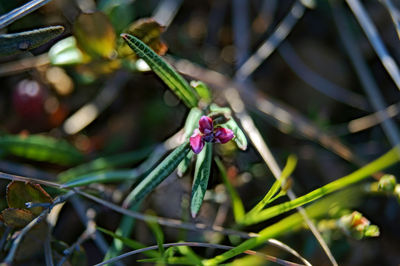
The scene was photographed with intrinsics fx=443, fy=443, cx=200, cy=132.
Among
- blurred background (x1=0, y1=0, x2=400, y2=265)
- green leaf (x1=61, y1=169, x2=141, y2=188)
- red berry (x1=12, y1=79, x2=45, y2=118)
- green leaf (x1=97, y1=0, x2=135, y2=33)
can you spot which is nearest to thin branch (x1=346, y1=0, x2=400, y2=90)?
blurred background (x1=0, y1=0, x2=400, y2=265)

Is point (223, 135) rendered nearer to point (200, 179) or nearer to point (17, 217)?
point (200, 179)

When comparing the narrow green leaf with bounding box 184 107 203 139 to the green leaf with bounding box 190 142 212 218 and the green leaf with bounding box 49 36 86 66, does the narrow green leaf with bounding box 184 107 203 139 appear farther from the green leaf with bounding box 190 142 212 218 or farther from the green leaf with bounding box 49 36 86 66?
the green leaf with bounding box 49 36 86 66

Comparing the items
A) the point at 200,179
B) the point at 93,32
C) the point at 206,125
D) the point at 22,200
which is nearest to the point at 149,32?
the point at 93,32

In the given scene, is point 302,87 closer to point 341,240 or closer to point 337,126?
point 337,126

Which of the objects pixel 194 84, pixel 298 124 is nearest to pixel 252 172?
pixel 298 124

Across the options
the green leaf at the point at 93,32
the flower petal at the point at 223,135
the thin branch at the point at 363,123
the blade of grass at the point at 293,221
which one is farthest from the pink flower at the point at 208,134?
the thin branch at the point at 363,123
